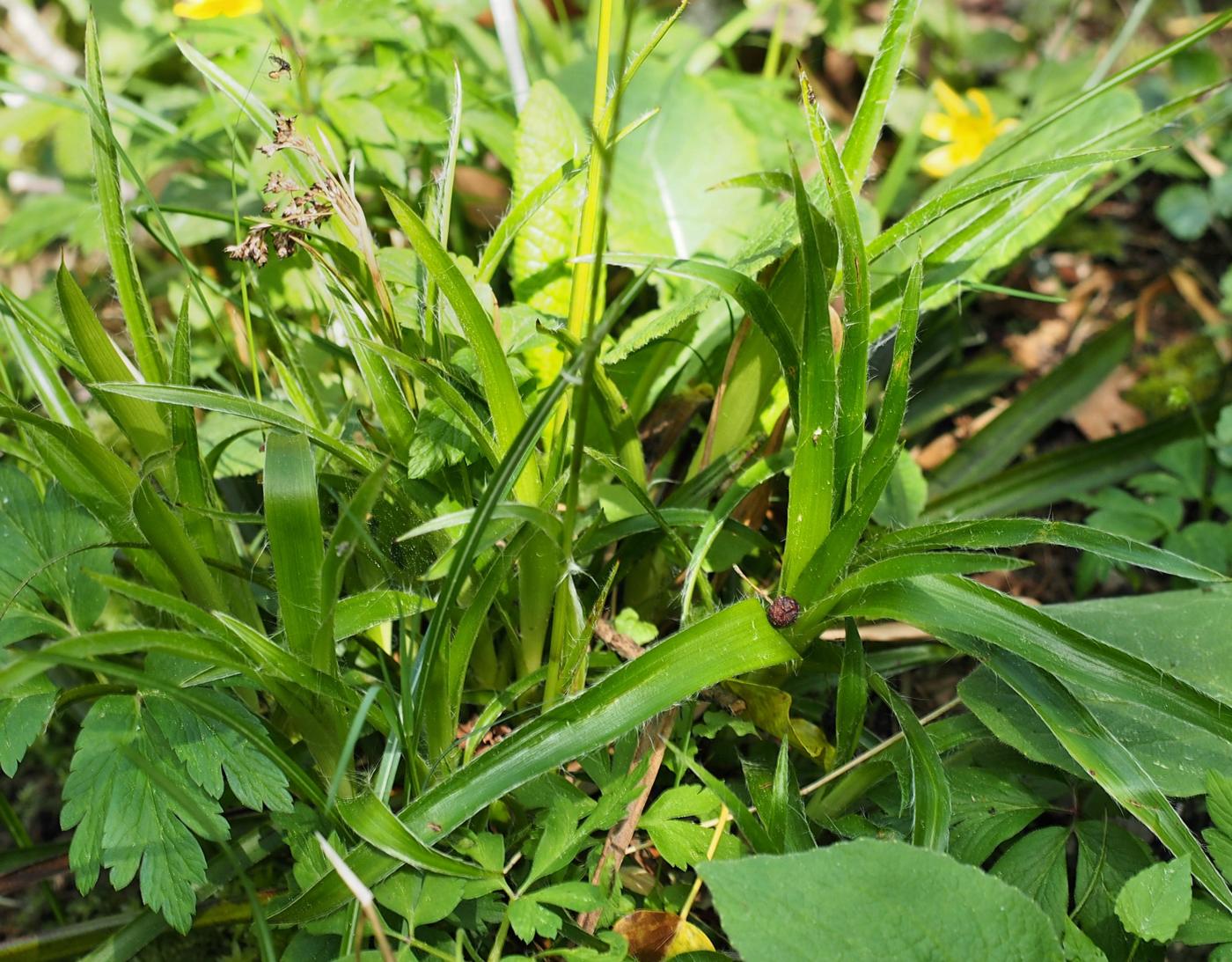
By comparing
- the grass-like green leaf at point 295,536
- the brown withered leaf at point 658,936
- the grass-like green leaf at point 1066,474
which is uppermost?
the grass-like green leaf at point 295,536

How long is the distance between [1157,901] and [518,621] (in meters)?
0.81

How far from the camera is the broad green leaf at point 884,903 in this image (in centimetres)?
89

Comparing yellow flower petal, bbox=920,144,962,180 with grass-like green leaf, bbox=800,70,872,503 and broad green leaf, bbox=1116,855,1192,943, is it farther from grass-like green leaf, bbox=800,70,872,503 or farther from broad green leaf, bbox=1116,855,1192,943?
broad green leaf, bbox=1116,855,1192,943

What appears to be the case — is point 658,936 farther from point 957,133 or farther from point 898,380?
point 957,133

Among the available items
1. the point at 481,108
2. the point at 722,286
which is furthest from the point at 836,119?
the point at 722,286

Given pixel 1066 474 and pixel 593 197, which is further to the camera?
pixel 1066 474

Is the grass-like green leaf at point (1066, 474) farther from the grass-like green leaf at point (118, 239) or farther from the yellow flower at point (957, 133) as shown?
the grass-like green leaf at point (118, 239)

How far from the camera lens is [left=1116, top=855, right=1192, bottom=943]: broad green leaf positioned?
93 cm

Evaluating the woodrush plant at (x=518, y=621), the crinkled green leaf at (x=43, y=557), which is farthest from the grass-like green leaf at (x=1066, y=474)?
the crinkled green leaf at (x=43, y=557)

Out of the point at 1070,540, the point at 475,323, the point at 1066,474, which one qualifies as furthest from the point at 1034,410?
the point at 475,323

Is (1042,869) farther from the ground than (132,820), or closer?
closer

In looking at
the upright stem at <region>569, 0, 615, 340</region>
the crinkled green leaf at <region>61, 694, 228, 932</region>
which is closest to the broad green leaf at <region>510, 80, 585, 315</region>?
the upright stem at <region>569, 0, 615, 340</region>

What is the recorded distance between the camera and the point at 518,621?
132cm

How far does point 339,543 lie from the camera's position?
3.06 feet
